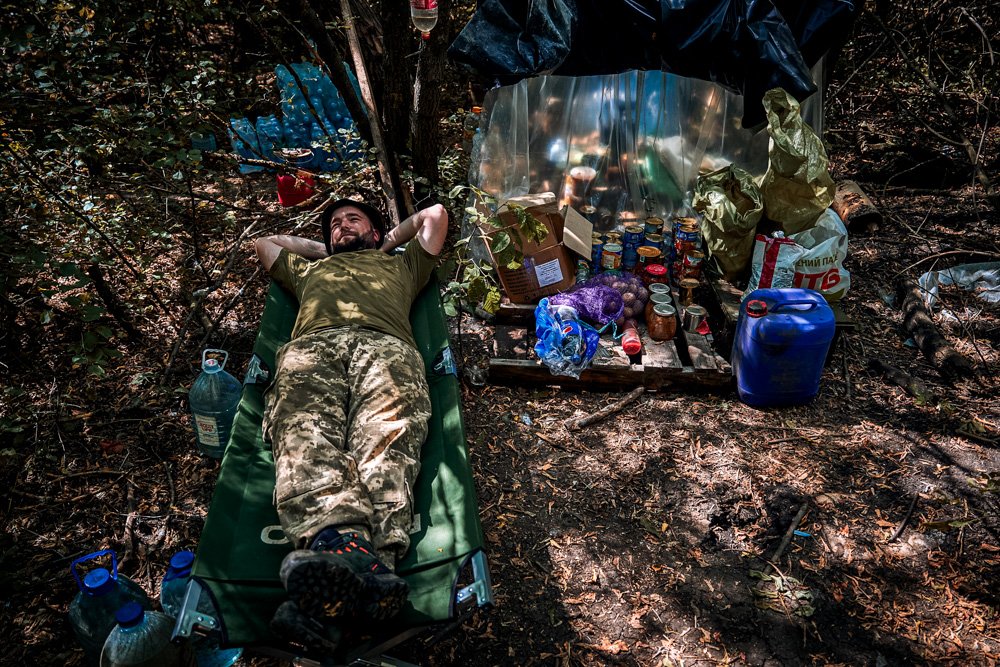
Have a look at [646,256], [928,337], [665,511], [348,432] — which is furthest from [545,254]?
[928,337]

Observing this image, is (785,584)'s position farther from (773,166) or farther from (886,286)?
(886,286)

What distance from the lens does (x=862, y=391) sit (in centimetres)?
382

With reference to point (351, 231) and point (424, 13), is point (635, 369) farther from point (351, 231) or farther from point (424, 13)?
point (424, 13)

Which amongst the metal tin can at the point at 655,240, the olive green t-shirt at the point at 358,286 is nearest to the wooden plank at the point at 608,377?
the olive green t-shirt at the point at 358,286

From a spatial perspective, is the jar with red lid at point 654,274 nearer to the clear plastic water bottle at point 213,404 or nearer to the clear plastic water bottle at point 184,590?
the clear plastic water bottle at point 213,404

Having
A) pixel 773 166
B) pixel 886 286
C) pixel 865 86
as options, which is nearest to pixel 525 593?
pixel 773 166

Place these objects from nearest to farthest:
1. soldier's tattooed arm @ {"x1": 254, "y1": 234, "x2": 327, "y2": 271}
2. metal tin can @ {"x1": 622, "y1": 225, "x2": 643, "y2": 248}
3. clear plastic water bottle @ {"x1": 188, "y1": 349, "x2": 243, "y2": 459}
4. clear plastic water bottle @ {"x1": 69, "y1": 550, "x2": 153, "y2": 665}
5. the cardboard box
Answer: clear plastic water bottle @ {"x1": 69, "y1": 550, "x2": 153, "y2": 665} → clear plastic water bottle @ {"x1": 188, "y1": 349, "x2": 243, "y2": 459} → soldier's tattooed arm @ {"x1": 254, "y1": 234, "x2": 327, "y2": 271} → the cardboard box → metal tin can @ {"x1": 622, "y1": 225, "x2": 643, "y2": 248}

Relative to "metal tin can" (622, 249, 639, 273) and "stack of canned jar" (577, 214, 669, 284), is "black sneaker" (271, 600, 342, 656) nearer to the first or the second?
"stack of canned jar" (577, 214, 669, 284)

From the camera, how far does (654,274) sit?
4297mm

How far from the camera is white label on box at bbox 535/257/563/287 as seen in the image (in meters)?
A: 4.25

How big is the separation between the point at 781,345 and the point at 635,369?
2.63 feet

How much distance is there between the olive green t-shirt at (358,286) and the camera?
3.14m

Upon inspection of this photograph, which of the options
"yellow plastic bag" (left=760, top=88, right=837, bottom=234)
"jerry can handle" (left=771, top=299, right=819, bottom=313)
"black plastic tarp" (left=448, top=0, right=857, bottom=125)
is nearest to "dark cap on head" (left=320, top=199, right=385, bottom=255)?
"black plastic tarp" (left=448, top=0, right=857, bottom=125)

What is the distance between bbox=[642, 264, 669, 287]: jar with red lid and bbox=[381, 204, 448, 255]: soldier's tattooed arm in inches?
56.4
